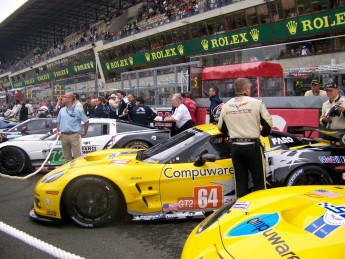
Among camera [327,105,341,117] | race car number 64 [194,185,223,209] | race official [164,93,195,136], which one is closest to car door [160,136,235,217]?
race car number 64 [194,185,223,209]

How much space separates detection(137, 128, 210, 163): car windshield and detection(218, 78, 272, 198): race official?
21.1 inches

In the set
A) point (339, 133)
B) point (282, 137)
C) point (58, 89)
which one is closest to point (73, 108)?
point (282, 137)

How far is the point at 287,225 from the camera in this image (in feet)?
6.72

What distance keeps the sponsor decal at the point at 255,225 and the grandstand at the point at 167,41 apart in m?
6.07

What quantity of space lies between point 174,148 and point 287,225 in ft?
8.73

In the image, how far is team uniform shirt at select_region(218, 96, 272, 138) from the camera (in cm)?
403

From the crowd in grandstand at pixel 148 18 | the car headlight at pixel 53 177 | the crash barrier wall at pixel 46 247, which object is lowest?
the crash barrier wall at pixel 46 247

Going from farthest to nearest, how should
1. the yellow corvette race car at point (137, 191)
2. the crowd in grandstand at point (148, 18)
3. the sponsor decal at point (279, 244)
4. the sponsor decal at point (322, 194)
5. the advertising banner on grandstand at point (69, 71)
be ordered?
1. the advertising banner on grandstand at point (69, 71)
2. the crowd in grandstand at point (148, 18)
3. the yellow corvette race car at point (137, 191)
4. the sponsor decal at point (322, 194)
5. the sponsor decal at point (279, 244)

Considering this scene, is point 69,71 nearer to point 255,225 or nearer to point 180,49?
point 180,49

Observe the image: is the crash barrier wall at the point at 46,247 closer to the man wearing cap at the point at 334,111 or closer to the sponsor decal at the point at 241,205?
the sponsor decal at the point at 241,205

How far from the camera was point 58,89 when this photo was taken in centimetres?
1777

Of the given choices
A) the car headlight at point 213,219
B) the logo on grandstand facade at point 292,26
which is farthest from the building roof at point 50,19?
the car headlight at point 213,219

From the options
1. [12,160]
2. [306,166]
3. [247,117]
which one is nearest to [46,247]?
[247,117]

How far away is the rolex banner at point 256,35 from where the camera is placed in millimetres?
21438
